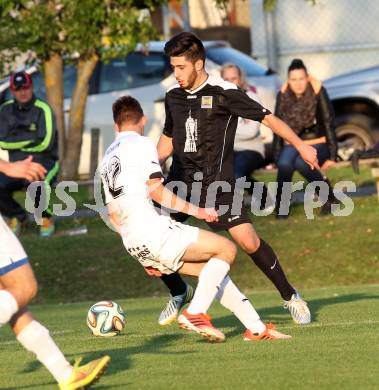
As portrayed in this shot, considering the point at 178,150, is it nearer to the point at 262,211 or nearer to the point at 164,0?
the point at 262,211

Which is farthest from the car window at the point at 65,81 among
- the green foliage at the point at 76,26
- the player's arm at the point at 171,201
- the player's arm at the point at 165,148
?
the player's arm at the point at 171,201

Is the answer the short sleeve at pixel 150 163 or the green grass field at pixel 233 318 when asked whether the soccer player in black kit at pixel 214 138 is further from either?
the short sleeve at pixel 150 163

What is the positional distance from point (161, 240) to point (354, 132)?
451 inches

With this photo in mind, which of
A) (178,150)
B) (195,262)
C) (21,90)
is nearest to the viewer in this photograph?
(195,262)

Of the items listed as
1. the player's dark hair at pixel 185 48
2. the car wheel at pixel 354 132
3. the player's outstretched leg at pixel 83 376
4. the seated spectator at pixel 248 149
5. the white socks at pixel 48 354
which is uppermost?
the player's dark hair at pixel 185 48

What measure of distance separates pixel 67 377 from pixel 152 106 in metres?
14.1

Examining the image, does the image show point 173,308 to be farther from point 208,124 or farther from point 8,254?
point 8,254

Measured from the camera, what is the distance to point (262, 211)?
17234 millimetres

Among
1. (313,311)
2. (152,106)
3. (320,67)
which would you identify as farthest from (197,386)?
(320,67)

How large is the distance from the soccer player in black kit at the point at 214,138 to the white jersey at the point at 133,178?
93 cm

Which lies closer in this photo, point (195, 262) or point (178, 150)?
point (195, 262)

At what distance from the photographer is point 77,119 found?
20.7m

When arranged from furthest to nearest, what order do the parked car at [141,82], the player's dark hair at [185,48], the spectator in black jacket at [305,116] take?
the parked car at [141,82] < the spectator in black jacket at [305,116] < the player's dark hair at [185,48]

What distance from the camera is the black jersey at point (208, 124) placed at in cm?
998
